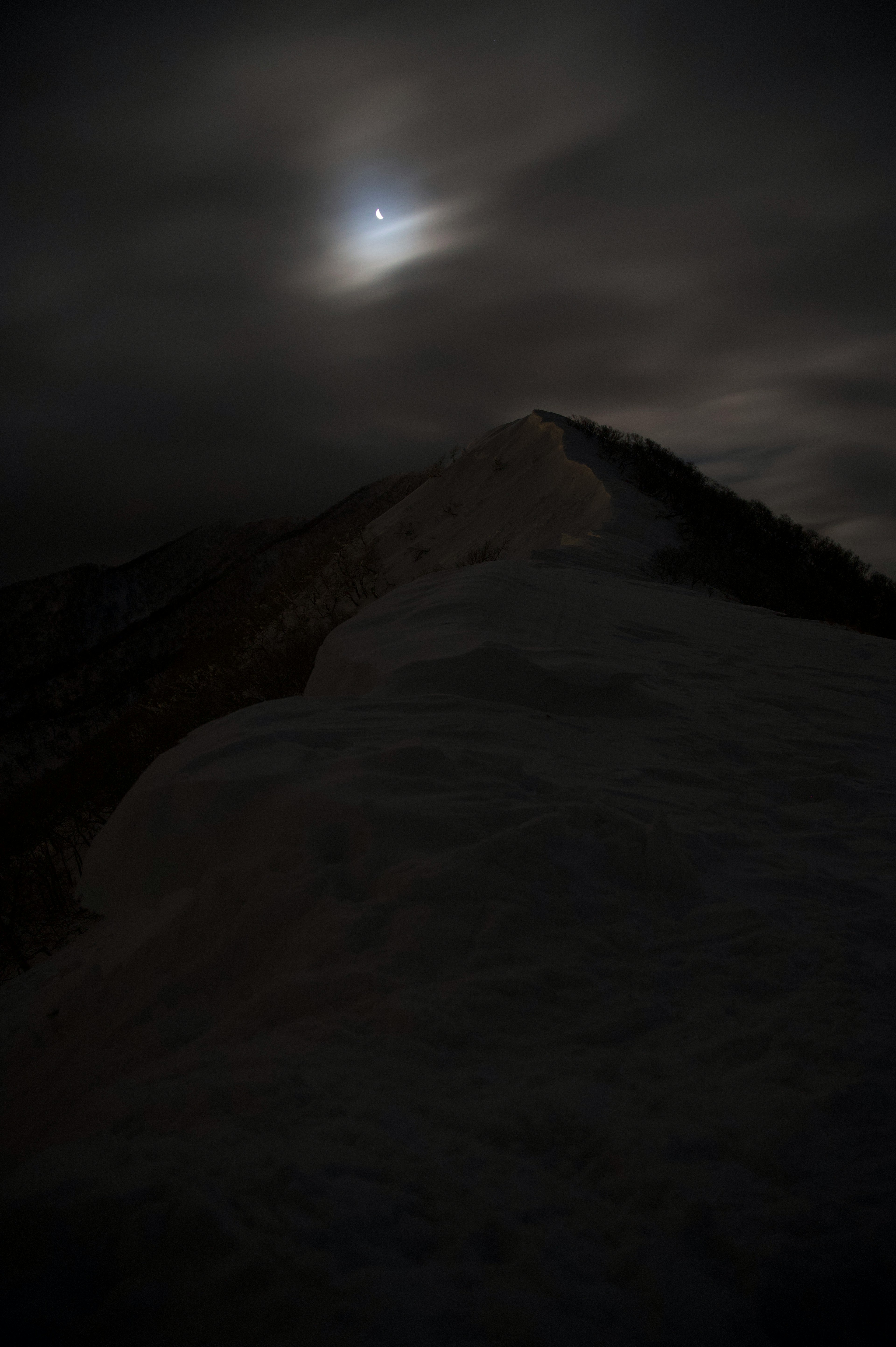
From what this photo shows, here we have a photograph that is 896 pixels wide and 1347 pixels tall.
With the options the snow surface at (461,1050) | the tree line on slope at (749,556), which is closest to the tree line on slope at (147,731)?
the snow surface at (461,1050)

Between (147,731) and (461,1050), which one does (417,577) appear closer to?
(147,731)

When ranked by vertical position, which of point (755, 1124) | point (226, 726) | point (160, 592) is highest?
point (160, 592)

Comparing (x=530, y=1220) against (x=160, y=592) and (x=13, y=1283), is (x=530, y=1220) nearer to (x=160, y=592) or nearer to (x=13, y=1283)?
(x=13, y=1283)

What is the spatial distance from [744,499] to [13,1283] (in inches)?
654

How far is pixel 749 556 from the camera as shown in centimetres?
1111

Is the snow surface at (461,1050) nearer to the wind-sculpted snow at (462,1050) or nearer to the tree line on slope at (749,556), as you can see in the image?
the wind-sculpted snow at (462,1050)

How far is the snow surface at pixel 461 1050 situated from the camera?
2.98 feet

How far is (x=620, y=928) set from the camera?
1744 millimetres

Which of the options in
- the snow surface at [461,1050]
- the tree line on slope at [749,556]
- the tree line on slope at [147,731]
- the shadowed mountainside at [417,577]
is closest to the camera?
the snow surface at [461,1050]

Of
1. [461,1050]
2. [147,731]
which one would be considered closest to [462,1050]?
[461,1050]

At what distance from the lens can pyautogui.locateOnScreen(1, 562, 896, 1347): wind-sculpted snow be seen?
91 cm

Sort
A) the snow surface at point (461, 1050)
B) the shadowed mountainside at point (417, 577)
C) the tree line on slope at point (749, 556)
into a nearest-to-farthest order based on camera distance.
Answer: the snow surface at point (461, 1050), the shadowed mountainside at point (417, 577), the tree line on slope at point (749, 556)

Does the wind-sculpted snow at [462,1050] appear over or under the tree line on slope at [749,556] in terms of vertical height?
under

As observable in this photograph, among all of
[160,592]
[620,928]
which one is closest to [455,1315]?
[620,928]
